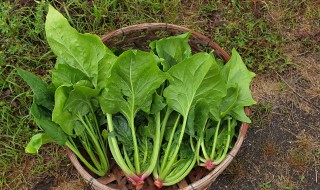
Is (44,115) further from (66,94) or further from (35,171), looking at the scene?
(35,171)

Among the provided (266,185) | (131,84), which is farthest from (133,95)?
(266,185)

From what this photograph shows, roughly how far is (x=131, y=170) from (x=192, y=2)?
1.21m

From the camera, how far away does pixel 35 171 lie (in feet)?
7.23

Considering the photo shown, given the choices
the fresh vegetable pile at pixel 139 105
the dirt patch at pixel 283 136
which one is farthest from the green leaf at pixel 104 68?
the dirt patch at pixel 283 136

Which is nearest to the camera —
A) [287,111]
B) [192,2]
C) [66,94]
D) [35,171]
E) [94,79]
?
[66,94]

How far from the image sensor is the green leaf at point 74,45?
171 cm

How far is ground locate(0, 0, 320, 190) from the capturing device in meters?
2.22

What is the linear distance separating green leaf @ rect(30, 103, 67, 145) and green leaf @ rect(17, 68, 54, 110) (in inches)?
1.2

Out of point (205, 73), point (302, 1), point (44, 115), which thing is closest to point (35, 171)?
point (44, 115)

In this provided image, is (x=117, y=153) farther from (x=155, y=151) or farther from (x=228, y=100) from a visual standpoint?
(x=228, y=100)

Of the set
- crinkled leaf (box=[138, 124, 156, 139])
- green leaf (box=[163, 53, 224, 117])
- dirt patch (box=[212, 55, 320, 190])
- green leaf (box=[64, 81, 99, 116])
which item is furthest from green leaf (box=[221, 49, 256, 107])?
green leaf (box=[64, 81, 99, 116])

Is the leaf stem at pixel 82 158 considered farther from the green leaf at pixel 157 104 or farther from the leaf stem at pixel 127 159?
the green leaf at pixel 157 104

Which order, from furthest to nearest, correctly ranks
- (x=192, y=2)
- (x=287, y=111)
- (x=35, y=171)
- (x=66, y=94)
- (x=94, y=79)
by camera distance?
(x=192, y=2), (x=287, y=111), (x=35, y=171), (x=94, y=79), (x=66, y=94)

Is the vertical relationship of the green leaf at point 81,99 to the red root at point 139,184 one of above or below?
above
